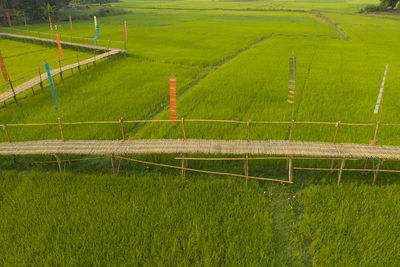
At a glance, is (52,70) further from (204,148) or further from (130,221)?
(130,221)

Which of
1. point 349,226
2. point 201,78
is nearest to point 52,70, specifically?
point 201,78

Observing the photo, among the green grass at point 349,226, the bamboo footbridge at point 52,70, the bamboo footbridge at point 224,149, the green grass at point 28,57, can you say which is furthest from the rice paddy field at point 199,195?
the green grass at point 28,57

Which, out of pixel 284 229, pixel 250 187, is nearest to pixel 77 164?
pixel 250 187

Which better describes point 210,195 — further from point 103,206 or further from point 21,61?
point 21,61

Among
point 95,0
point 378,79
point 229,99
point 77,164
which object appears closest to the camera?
point 77,164

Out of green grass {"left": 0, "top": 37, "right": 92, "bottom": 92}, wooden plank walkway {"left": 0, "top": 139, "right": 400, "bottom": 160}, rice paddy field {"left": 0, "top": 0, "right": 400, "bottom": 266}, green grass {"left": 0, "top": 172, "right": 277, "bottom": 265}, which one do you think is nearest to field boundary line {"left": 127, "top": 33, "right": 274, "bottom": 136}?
rice paddy field {"left": 0, "top": 0, "right": 400, "bottom": 266}

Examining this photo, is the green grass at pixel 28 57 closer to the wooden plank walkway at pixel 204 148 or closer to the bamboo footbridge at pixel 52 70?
the bamboo footbridge at pixel 52 70

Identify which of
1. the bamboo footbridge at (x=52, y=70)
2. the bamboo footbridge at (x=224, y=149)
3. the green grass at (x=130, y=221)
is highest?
the bamboo footbridge at (x=52, y=70)
